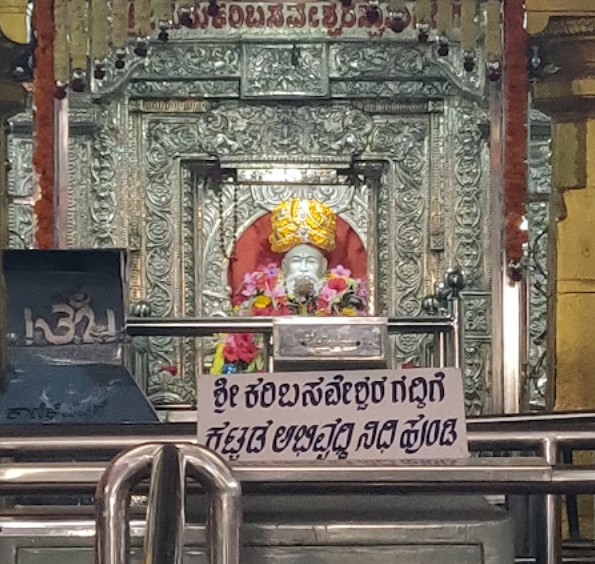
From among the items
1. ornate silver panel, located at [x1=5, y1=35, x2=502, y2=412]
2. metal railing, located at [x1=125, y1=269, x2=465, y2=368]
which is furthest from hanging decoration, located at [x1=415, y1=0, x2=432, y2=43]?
metal railing, located at [x1=125, y1=269, x2=465, y2=368]

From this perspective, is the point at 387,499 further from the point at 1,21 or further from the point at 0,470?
the point at 1,21

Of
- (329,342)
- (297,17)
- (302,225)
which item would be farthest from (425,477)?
(302,225)

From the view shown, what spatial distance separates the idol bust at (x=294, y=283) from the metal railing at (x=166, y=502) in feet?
20.7

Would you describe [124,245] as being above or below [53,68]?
below

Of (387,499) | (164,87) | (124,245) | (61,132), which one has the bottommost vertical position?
(387,499)

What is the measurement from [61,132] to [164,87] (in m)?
1.91

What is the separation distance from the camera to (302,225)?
302 inches

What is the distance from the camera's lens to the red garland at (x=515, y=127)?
575 centimetres

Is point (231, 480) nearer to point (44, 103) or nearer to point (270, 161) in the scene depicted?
point (44, 103)

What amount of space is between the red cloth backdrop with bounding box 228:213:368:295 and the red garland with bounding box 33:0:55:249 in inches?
85.2

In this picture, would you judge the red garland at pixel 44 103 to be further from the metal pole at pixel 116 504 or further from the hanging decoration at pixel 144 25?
the metal pole at pixel 116 504

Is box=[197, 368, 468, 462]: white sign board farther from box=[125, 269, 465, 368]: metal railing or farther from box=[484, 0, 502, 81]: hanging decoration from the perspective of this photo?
box=[484, 0, 502, 81]: hanging decoration

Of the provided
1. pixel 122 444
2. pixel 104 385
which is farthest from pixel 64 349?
pixel 122 444

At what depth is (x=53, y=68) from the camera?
19.0 feet
